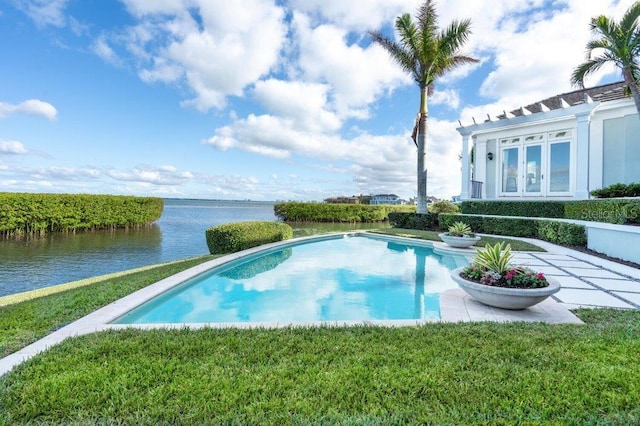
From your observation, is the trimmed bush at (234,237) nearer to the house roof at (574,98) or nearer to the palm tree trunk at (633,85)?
the house roof at (574,98)

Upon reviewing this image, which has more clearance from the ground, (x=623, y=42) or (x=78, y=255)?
(x=623, y=42)

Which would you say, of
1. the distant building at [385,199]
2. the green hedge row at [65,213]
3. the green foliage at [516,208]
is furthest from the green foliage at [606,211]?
the distant building at [385,199]

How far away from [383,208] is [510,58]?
703 inches

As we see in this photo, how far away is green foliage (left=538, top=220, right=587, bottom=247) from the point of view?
33.9ft

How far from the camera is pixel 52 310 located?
4684mm

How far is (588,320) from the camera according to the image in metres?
4.15

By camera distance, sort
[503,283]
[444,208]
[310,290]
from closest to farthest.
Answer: [503,283] < [310,290] < [444,208]

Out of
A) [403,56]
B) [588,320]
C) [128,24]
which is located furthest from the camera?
[403,56]

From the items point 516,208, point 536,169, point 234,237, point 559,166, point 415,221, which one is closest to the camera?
point 234,237

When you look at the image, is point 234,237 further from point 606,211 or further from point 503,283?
point 606,211

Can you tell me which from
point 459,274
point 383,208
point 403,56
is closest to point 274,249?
point 459,274

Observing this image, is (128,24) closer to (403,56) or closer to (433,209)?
(403,56)

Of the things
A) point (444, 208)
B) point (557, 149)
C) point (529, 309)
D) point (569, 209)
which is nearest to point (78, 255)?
point (529, 309)

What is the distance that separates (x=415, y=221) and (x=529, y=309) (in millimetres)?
12929
